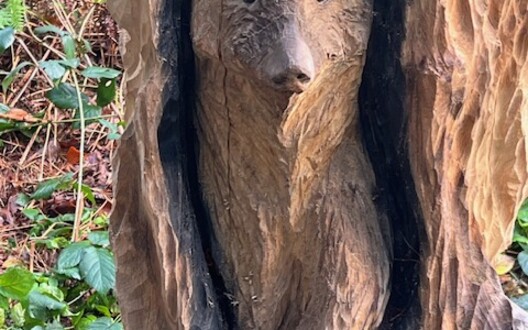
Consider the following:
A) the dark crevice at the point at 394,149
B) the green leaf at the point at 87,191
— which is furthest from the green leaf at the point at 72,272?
the dark crevice at the point at 394,149

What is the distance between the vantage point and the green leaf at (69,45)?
1.98m

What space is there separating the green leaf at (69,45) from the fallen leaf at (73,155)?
0.25 m

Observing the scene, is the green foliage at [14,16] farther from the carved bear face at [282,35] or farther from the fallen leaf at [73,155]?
the carved bear face at [282,35]

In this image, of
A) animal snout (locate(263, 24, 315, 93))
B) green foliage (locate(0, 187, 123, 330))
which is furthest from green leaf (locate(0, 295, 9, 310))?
animal snout (locate(263, 24, 315, 93))

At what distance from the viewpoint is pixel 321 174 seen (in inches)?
34.2

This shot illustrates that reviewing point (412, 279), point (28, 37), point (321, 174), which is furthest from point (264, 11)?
point (28, 37)

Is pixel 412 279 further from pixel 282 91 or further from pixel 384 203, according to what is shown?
pixel 282 91

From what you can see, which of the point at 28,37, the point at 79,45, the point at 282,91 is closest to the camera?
the point at 282,91

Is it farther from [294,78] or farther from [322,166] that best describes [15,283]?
[294,78]

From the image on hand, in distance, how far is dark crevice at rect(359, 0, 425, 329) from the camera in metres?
0.82

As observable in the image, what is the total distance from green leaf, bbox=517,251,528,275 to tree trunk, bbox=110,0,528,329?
825mm

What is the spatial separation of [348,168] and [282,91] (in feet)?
0.56

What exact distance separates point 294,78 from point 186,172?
0.23m

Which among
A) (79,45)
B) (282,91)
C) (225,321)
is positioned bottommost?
(225,321)
